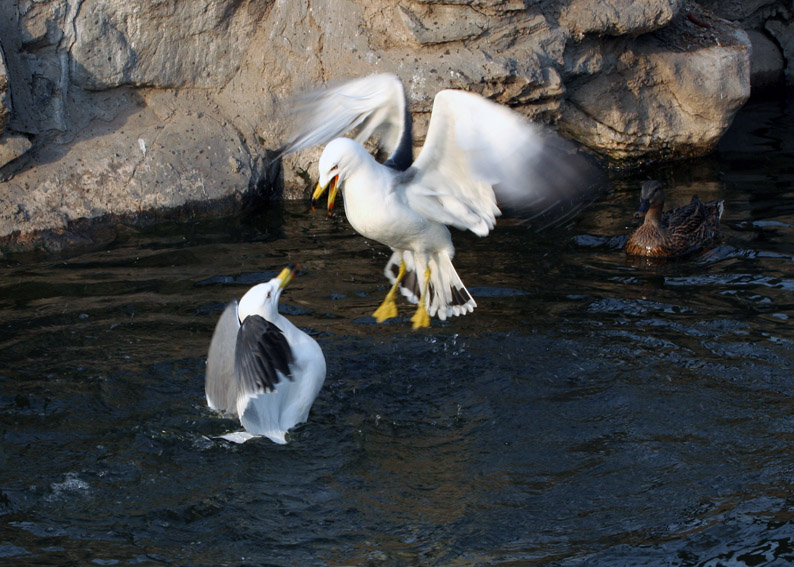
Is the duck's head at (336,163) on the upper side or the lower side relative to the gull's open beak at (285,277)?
upper

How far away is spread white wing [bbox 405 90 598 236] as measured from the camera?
4.75 meters

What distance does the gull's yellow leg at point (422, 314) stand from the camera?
19.5 ft

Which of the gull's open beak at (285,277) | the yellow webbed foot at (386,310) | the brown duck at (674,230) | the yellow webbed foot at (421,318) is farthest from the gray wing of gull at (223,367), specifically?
the brown duck at (674,230)

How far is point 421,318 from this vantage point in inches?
235

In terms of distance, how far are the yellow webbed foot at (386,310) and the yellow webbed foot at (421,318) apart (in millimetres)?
154

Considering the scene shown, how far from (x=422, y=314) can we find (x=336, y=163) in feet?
4.60

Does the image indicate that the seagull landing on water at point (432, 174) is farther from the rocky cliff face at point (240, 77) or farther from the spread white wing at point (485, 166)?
the rocky cliff face at point (240, 77)

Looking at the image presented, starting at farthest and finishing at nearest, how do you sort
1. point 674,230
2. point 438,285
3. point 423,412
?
point 674,230, point 438,285, point 423,412

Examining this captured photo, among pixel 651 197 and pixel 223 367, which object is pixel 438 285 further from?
pixel 651 197

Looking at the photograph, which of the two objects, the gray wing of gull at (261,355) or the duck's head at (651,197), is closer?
the gray wing of gull at (261,355)

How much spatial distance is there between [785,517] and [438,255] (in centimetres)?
289

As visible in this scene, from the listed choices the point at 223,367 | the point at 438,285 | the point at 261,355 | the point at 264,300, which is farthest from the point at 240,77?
the point at 261,355

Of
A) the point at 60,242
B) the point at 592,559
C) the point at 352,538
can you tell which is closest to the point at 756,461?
the point at 592,559

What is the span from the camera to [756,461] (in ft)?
14.0
